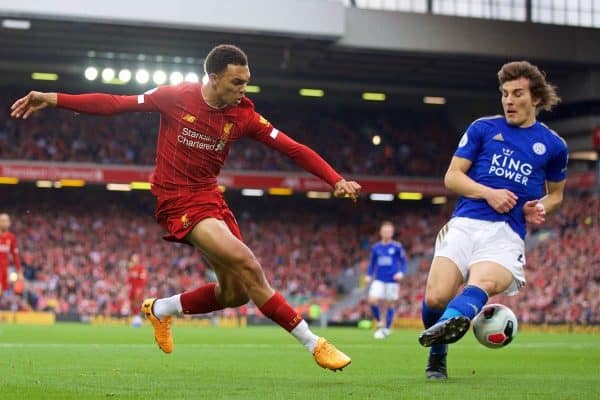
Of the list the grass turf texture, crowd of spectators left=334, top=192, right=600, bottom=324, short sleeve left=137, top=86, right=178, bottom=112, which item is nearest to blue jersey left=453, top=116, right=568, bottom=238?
the grass turf texture

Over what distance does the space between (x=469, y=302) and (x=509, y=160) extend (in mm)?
1266

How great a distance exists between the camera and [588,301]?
3275cm

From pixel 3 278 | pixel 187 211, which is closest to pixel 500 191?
pixel 187 211

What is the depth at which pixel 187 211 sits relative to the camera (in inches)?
349

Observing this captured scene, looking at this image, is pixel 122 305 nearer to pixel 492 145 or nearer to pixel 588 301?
pixel 588 301

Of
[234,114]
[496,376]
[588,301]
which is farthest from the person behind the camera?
[588,301]

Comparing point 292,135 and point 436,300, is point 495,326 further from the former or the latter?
point 292,135

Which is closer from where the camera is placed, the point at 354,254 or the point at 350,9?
the point at 350,9

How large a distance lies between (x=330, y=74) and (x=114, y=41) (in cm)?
967

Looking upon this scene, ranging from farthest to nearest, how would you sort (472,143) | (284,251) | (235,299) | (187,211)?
(284,251), (235,299), (187,211), (472,143)

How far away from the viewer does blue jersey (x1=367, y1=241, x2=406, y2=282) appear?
938 inches

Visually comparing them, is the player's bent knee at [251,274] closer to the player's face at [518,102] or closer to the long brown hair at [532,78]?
the player's face at [518,102]

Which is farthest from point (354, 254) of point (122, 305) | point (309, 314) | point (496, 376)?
point (496, 376)

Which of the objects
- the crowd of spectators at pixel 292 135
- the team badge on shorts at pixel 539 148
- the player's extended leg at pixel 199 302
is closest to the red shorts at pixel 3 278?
the player's extended leg at pixel 199 302
